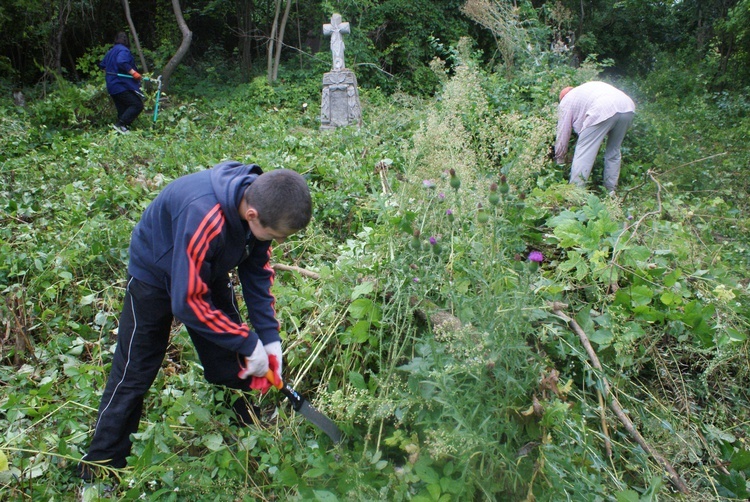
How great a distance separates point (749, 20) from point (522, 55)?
289 inches

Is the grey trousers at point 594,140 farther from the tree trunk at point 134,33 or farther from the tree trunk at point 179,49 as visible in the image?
the tree trunk at point 134,33

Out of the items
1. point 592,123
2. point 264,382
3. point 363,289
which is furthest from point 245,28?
point 264,382

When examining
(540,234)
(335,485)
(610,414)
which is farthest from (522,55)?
(335,485)

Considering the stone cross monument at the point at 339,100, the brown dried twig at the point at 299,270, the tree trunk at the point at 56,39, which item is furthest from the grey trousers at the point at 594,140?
the tree trunk at the point at 56,39

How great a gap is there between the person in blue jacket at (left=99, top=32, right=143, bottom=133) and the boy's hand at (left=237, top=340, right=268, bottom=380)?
6.74 meters

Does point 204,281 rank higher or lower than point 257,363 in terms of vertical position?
higher

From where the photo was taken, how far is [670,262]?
2.84m

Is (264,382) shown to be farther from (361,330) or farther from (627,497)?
(627,497)

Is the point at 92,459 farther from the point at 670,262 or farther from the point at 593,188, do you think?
the point at 593,188

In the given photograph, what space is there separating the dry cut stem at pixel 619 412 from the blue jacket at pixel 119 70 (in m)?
7.57

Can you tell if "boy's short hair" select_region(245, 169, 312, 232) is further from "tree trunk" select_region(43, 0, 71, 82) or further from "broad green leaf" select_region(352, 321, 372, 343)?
"tree trunk" select_region(43, 0, 71, 82)

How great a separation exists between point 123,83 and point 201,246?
23.3ft

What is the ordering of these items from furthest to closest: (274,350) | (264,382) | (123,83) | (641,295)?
(123,83) → (641,295) → (274,350) → (264,382)

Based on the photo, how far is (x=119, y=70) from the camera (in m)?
7.75
